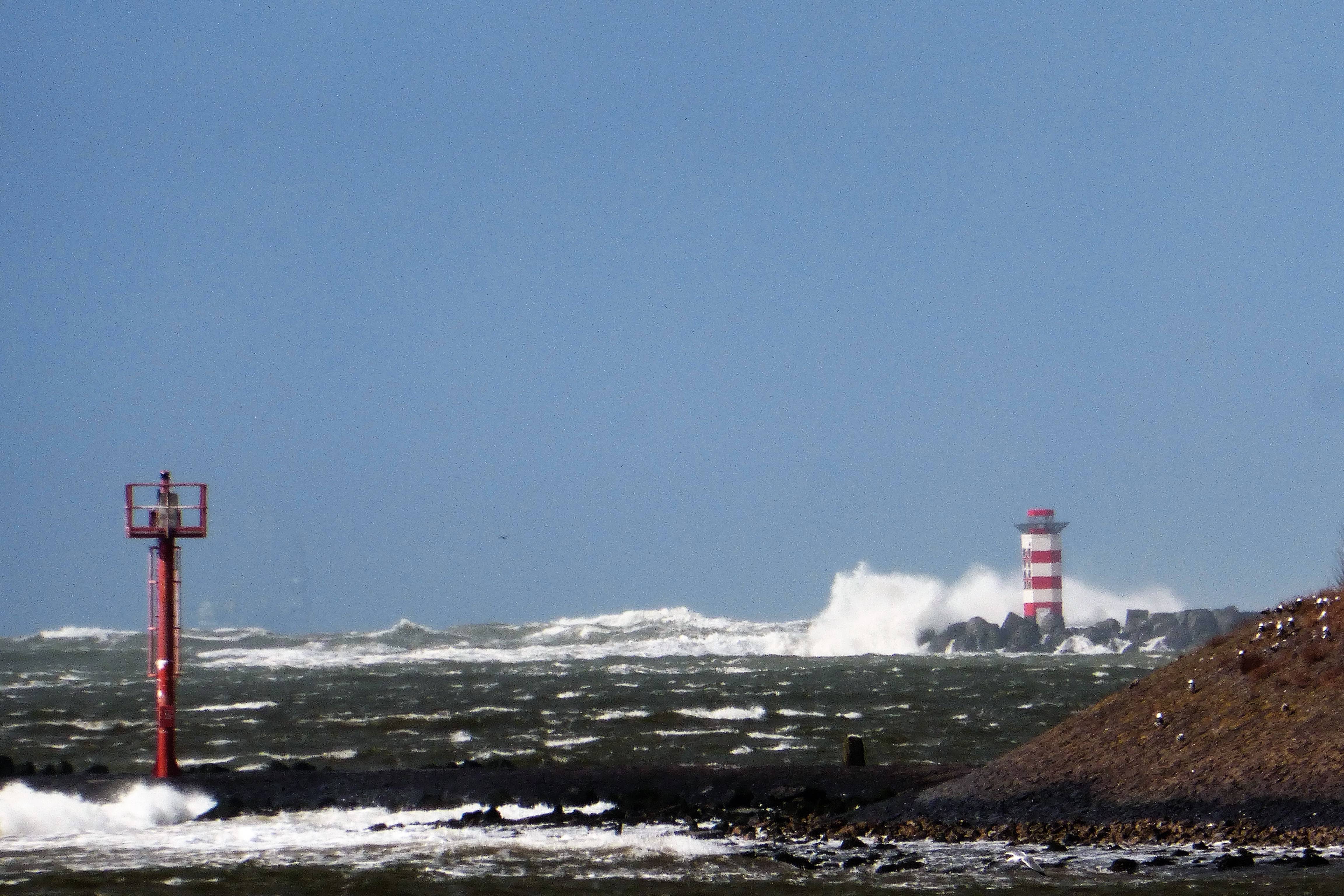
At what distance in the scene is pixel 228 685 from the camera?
5078 centimetres

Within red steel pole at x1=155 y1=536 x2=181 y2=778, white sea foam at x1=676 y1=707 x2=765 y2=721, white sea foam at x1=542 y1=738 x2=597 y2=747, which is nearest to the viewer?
red steel pole at x1=155 y1=536 x2=181 y2=778

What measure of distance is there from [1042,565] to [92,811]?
60905mm

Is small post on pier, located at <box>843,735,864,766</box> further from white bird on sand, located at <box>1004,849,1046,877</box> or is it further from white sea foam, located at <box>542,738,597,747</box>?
white sea foam, located at <box>542,738,597,747</box>

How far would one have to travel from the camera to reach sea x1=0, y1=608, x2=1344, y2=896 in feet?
46.2

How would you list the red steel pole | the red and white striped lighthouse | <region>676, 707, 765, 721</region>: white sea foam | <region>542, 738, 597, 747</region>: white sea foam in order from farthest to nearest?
the red and white striped lighthouse < <region>676, 707, 765, 721</region>: white sea foam < <region>542, 738, 597, 747</region>: white sea foam < the red steel pole

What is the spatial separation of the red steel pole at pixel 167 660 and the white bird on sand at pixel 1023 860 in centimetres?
963

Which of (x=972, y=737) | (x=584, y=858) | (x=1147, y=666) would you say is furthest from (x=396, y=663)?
(x=584, y=858)

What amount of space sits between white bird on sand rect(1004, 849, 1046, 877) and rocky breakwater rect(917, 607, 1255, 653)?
6441 cm

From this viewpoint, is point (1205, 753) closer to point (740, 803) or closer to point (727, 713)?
point (740, 803)

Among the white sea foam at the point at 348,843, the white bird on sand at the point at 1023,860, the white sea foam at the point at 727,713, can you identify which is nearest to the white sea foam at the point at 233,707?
the white sea foam at the point at 727,713

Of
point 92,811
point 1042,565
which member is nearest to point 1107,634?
point 1042,565

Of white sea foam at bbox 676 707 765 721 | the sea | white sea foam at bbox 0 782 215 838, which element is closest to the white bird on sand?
the sea

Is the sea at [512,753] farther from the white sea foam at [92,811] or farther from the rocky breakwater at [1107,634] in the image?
the rocky breakwater at [1107,634]

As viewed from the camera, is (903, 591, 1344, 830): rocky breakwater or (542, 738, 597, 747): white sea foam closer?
(903, 591, 1344, 830): rocky breakwater
